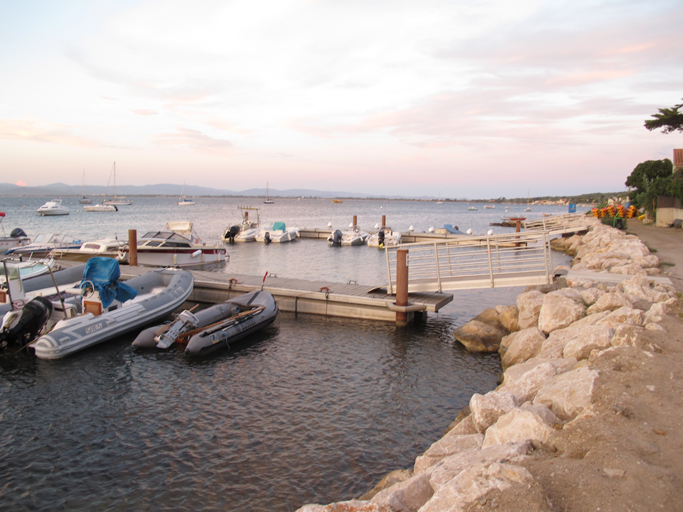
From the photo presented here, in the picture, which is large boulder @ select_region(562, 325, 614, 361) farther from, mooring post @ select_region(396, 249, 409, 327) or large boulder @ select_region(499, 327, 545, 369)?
mooring post @ select_region(396, 249, 409, 327)

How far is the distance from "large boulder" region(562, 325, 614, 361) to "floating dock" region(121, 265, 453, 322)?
6.63 m

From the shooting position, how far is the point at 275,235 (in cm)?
3844

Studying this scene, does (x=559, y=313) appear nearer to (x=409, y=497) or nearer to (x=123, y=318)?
(x=409, y=497)

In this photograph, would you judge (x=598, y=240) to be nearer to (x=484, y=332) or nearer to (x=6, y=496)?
(x=484, y=332)

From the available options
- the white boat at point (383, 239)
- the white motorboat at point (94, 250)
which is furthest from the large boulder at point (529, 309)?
the white boat at point (383, 239)

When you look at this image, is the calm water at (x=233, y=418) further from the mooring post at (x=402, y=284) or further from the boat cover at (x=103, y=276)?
the boat cover at (x=103, y=276)

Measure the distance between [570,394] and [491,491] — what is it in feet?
7.49

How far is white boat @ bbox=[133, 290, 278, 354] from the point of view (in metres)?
11.7

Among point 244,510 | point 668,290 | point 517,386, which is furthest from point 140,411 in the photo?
point 668,290

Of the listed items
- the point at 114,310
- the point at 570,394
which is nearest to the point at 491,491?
the point at 570,394

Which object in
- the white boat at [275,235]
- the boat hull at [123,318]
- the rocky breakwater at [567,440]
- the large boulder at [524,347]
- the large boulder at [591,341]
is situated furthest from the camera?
the white boat at [275,235]

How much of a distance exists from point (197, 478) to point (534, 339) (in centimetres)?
727

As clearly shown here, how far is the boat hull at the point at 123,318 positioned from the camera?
36.7 ft

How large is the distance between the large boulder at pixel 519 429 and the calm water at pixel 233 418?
91.1 inches
